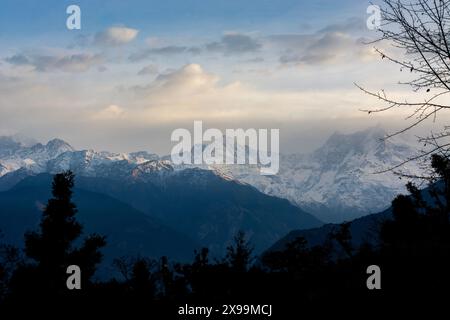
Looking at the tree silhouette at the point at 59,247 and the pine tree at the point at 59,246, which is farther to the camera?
the pine tree at the point at 59,246

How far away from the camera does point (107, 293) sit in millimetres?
31391

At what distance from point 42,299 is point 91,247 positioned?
38.4ft

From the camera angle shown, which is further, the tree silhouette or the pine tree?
the pine tree
